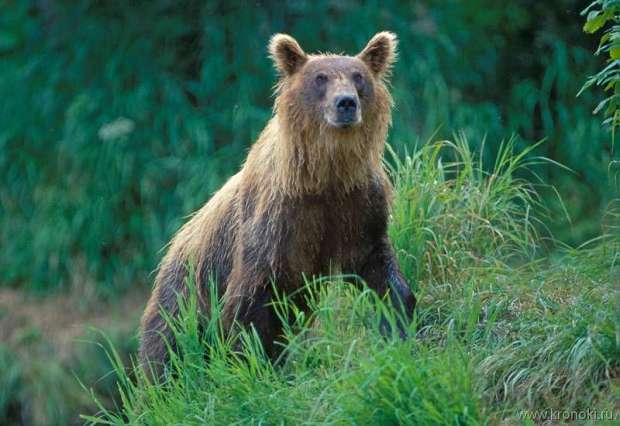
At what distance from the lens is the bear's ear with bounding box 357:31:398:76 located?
6.91 meters

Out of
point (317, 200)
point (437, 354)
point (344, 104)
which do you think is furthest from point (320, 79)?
point (437, 354)

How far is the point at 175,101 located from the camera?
33.2 ft

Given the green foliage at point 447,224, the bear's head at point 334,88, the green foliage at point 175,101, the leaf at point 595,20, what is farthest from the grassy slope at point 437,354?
the green foliage at point 175,101

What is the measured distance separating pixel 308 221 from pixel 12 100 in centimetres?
445

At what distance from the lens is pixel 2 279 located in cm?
1020

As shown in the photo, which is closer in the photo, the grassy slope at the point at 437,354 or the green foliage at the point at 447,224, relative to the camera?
the grassy slope at the point at 437,354

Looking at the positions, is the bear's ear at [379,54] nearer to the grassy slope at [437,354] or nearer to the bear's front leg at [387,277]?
the grassy slope at [437,354]

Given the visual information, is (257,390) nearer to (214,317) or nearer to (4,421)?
(214,317)

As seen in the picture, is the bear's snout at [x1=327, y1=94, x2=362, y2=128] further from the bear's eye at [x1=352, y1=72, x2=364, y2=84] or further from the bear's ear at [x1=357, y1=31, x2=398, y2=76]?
the bear's ear at [x1=357, y1=31, x2=398, y2=76]

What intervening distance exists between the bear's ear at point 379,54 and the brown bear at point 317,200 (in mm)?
93

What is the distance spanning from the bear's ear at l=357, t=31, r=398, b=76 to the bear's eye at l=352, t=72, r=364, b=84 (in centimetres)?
21

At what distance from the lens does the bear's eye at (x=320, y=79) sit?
662 centimetres

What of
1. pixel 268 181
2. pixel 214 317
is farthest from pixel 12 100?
pixel 214 317

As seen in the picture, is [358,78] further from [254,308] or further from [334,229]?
[254,308]
